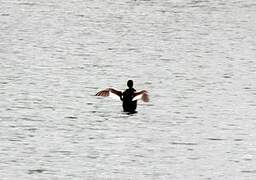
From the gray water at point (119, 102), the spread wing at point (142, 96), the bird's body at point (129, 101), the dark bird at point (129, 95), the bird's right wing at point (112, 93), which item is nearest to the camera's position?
the gray water at point (119, 102)

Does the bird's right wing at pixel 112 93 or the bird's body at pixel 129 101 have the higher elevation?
the bird's right wing at pixel 112 93

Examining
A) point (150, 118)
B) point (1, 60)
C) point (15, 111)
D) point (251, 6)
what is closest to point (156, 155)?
point (150, 118)

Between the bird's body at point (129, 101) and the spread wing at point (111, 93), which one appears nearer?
the bird's body at point (129, 101)

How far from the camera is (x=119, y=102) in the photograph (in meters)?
42.6

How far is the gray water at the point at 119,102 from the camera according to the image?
30.0 meters

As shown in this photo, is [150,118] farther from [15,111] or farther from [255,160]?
[255,160]

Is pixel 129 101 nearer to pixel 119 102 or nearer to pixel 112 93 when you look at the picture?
pixel 112 93

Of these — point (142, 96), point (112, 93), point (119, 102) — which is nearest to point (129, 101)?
point (112, 93)

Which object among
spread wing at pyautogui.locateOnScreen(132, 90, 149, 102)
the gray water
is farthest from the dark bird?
the gray water

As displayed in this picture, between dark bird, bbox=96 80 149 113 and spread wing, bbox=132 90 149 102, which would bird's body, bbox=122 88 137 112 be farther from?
spread wing, bbox=132 90 149 102

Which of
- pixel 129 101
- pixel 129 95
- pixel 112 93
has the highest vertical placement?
pixel 112 93

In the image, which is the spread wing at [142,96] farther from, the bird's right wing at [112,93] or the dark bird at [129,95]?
the bird's right wing at [112,93]

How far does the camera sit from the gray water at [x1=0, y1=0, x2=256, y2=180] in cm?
3005

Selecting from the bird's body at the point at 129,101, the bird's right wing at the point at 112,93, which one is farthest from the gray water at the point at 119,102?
the bird's right wing at the point at 112,93
